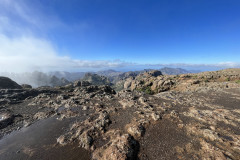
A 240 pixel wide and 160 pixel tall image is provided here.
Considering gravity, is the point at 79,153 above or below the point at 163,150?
below

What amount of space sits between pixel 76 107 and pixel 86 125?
31.4 feet

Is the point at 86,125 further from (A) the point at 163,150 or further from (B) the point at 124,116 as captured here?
(A) the point at 163,150

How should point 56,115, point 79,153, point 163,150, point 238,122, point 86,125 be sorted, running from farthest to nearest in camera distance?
1. point 56,115
2. point 86,125
3. point 238,122
4. point 79,153
5. point 163,150

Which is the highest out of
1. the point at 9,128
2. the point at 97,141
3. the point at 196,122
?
the point at 196,122

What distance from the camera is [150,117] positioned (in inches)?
693

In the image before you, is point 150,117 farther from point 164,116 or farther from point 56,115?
point 56,115

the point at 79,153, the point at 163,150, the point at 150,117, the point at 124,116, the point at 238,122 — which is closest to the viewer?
the point at 163,150

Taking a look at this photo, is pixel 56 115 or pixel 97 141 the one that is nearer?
pixel 97 141

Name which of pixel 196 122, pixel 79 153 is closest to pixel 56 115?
pixel 79 153

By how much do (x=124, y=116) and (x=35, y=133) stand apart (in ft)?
51.8

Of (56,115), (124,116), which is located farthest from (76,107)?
(124,116)

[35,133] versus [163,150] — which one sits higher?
[163,150]

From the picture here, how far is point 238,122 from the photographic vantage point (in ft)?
49.4

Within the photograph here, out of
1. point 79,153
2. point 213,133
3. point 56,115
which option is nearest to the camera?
point 79,153
